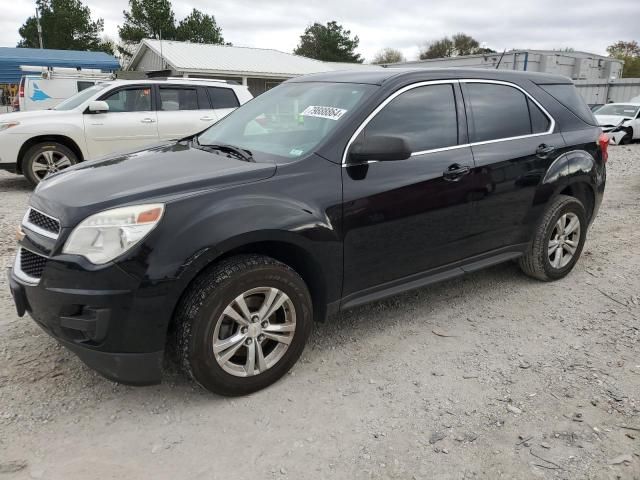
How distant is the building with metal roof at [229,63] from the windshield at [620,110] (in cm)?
1217

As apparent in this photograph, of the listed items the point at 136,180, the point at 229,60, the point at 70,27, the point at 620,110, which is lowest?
the point at 136,180

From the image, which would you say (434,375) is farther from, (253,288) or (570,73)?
(570,73)

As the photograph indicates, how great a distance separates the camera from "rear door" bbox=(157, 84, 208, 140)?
8.77 metres

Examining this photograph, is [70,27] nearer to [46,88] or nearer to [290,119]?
[46,88]

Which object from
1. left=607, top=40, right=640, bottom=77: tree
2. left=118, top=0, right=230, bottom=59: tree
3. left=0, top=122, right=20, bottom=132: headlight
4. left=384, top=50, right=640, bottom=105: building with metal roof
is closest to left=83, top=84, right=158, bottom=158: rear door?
left=0, top=122, right=20, bottom=132: headlight

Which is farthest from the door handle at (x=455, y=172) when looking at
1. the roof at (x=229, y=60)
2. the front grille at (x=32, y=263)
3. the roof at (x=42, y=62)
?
the roof at (x=42, y=62)

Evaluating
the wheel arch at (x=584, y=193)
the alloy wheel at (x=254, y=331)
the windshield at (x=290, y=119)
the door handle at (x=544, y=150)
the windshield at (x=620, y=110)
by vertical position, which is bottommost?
the alloy wheel at (x=254, y=331)

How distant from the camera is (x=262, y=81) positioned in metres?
28.8

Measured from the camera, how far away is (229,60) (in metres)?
28.1

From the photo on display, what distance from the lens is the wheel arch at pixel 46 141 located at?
25.7 ft

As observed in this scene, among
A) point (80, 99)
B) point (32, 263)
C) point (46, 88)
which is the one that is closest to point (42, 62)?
point (46, 88)

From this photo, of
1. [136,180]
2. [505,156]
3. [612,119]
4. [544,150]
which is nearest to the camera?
[136,180]

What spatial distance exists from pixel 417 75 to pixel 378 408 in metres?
2.21

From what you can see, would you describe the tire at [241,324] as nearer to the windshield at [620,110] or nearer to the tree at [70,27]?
the windshield at [620,110]
